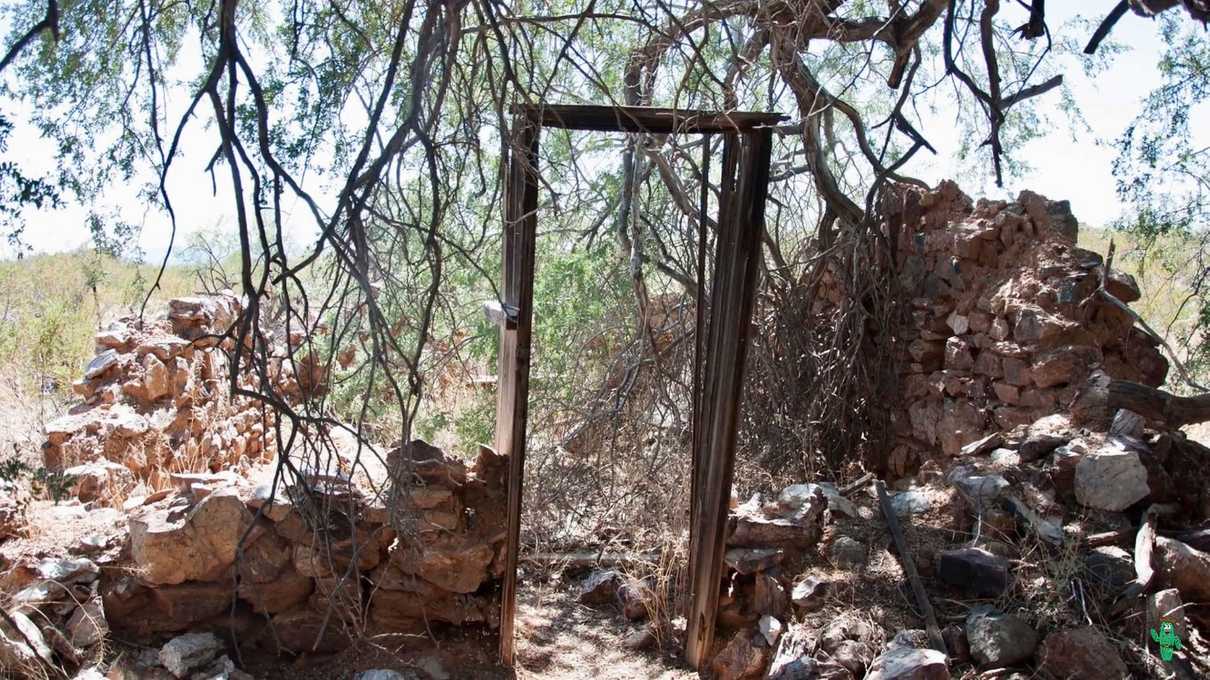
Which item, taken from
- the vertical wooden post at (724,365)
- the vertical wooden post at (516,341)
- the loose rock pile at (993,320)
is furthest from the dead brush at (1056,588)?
the vertical wooden post at (516,341)

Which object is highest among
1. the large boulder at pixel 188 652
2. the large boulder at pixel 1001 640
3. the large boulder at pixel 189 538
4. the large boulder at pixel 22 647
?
the large boulder at pixel 189 538

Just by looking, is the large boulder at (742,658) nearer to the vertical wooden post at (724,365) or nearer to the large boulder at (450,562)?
the vertical wooden post at (724,365)

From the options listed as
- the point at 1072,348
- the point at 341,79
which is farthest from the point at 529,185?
the point at 1072,348

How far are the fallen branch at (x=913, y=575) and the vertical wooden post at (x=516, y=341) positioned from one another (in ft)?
5.69

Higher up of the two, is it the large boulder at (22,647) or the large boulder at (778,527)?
the large boulder at (778,527)

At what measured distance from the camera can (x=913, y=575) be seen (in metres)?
4.34

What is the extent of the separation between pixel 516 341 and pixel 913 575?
200 centimetres

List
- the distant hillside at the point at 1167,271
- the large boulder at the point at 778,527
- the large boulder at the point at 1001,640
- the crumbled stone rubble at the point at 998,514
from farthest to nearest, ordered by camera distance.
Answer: the distant hillside at the point at 1167,271 → the large boulder at the point at 778,527 → the crumbled stone rubble at the point at 998,514 → the large boulder at the point at 1001,640

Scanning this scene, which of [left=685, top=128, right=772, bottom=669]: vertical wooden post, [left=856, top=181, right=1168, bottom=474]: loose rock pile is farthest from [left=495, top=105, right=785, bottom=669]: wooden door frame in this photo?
[left=856, top=181, right=1168, bottom=474]: loose rock pile

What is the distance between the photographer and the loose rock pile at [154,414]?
5633 millimetres

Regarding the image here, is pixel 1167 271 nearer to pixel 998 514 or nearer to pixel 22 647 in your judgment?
pixel 998 514

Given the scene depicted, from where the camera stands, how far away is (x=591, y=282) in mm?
6711

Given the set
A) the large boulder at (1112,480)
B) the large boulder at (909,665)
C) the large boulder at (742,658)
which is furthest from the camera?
the large boulder at (1112,480)

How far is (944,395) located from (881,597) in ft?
7.48
